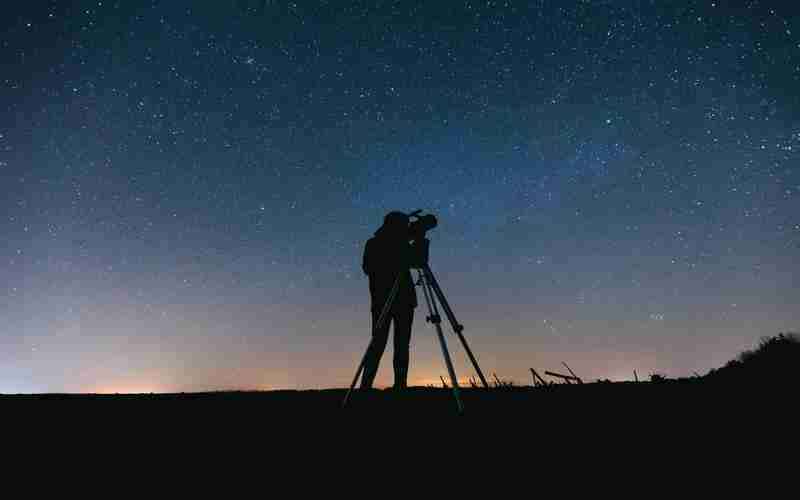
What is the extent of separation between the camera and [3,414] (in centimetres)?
504

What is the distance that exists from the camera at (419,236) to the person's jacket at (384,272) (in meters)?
0.29

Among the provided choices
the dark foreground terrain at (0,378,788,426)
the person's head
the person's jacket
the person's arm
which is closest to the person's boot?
the dark foreground terrain at (0,378,788,426)

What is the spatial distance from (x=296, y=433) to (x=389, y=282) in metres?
2.35

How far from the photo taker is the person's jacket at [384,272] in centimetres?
574

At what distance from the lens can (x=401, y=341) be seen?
18.9 ft

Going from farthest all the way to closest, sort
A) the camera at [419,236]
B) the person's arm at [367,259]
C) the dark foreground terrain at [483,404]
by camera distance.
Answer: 1. the person's arm at [367,259]
2. the camera at [419,236]
3. the dark foreground terrain at [483,404]

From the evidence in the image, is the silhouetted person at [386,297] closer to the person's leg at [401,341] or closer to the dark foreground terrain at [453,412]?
the person's leg at [401,341]

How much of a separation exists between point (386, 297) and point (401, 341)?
57 cm

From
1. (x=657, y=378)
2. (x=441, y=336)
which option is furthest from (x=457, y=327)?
(x=657, y=378)

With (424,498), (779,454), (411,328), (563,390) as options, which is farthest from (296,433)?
(563,390)

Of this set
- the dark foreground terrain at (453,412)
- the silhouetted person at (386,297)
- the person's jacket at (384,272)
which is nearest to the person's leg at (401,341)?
the silhouetted person at (386,297)

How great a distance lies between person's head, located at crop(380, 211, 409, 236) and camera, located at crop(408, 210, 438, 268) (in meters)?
0.18

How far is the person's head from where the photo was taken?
→ 5.60m

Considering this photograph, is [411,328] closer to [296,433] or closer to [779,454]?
[296,433]
